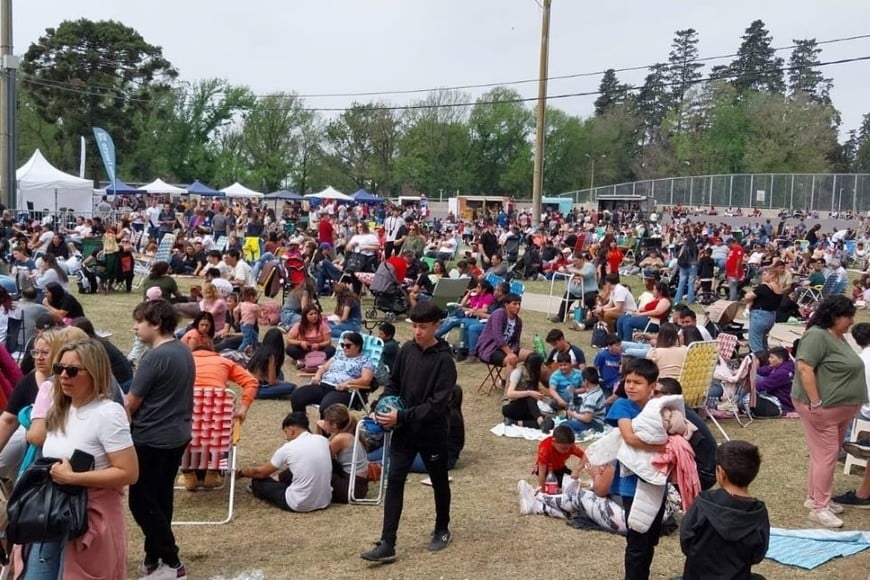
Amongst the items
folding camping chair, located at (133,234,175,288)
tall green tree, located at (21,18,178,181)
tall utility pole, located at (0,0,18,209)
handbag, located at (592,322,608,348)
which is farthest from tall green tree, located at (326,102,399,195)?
handbag, located at (592,322,608,348)

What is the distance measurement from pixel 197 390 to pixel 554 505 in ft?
8.58

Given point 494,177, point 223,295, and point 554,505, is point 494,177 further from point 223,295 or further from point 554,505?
point 554,505

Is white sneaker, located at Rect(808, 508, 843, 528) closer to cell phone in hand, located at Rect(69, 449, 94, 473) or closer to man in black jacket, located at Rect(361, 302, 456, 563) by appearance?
man in black jacket, located at Rect(361, 302, 456, 563)

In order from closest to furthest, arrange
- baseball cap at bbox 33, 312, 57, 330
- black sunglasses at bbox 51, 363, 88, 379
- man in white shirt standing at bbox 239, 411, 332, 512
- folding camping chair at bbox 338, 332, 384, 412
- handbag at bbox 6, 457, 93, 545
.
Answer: handbag at bbox 6, 457, 93, 545, black sunglasses at bbox 51, 363, 88, 379, man in white shirt standing at bbox 239, 411, 332, 512, baseball cap at bbox 33, 312, 57, 330, folding camping chair at bbox 338, 332, 384, 412

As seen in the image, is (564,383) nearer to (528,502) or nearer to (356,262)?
(528,502)

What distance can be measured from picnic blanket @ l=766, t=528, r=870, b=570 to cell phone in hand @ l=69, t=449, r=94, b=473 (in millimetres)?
4054

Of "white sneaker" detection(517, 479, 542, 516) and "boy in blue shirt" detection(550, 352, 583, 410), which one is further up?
"boy in blue shirt" detection(550, 352, 583, 410)

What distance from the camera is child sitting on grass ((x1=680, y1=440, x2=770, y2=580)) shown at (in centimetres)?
363

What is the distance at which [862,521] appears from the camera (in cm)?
627

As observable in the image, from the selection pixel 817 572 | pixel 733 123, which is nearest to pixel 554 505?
pixel 817 572

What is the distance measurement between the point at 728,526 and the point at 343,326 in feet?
26.2

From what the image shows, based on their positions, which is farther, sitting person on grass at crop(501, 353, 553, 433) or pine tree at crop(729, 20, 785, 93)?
pine tree at crop(729, 20, 785, 93)

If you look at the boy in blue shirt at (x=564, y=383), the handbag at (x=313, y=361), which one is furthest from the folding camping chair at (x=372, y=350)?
the boy in blue shirt at (x=564, y=383)

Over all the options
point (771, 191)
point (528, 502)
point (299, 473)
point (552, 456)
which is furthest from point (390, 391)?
point (771, 191)
